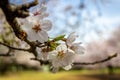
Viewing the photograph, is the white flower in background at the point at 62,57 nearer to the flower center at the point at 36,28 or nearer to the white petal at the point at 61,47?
the white petal at the point at 61,47

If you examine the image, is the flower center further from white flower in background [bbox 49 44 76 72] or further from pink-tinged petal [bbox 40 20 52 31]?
white flower in background [bbox 49 44 76 72]

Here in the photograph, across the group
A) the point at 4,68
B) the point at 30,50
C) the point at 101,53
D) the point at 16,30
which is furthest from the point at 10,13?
the point at 4,68

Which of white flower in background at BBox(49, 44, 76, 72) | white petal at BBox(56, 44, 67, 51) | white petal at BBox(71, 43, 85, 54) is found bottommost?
white flower in background at BBox(49, 44, 76, 72)

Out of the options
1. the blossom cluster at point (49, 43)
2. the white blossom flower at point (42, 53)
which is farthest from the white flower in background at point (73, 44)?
the white blossom flower at point (42, 53)

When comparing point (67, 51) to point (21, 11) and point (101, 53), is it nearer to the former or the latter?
point (21, 11)

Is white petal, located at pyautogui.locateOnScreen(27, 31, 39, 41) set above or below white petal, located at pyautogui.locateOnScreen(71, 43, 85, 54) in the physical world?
below

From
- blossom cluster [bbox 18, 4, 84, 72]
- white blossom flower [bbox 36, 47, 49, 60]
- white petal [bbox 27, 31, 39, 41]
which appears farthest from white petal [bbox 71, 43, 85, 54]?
white petal [bbox 27, 31, 39, 41]

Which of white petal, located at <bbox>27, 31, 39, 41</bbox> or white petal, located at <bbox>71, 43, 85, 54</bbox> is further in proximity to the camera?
white petal, located at <bbox>71, 43, 85, 54</bbox>

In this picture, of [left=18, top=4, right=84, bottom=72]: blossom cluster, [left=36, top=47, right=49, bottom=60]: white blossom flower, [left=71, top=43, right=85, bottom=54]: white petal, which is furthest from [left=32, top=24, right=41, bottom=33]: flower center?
[left=71, top=43, right=85, bottom=54]: white petal
